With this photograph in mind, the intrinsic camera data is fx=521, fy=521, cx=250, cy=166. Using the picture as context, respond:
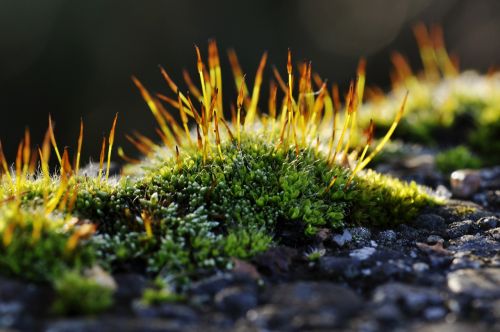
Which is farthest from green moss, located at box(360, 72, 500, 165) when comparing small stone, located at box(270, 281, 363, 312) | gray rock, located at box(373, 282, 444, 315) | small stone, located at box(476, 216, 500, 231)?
small stone, located at box(270, 281, 363, 312)

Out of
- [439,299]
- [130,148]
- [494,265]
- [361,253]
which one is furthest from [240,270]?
[130,148]

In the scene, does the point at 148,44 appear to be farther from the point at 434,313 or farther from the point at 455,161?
the point at 434,313

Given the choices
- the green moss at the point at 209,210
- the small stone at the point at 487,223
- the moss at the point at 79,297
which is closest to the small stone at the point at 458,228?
the small stone at the point at 487,223

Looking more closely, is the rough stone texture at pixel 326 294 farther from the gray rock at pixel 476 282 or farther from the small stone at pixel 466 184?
the small stone at pixel 466 184

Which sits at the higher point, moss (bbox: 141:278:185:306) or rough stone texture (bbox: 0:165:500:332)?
moss (bbox: 141:278:185:306)

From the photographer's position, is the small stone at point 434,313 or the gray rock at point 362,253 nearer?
the small stone at point 434,313

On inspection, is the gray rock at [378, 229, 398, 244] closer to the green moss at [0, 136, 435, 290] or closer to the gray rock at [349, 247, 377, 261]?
the green moss at [0, 136, 435, 290]
